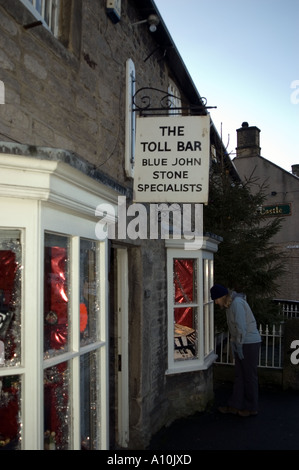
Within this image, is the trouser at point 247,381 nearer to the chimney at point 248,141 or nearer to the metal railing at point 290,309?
the metal railing at point 290,309

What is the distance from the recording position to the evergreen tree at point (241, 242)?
936 centimetres

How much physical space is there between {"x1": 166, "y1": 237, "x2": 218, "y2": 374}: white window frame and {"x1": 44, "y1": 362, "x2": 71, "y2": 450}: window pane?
3615 millimetres

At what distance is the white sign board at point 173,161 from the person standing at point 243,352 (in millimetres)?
2371

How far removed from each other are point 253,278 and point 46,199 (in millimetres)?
7795

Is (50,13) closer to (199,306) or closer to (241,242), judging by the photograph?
(199,306)

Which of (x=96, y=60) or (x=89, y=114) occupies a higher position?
(x=96, y=60)

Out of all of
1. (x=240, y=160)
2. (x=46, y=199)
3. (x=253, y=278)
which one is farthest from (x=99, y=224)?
(x=240, y=160)

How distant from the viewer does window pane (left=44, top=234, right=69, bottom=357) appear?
263 centimetres

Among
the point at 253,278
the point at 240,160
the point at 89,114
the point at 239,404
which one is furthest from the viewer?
the point at 240,160

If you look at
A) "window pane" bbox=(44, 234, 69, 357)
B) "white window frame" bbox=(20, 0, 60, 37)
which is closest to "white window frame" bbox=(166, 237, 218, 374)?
"white window frame" bbox=(20, 0, 60, 37)

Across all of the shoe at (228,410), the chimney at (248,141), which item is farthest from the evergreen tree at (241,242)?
the chimney at (248,141)

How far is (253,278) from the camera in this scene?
963 cm
